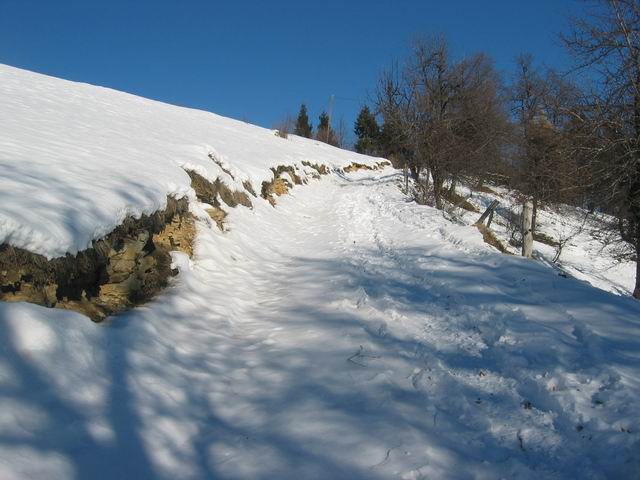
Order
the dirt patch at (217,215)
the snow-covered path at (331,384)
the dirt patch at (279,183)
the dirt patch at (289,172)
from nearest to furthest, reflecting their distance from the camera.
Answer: the snow-covered path at (331,384), the dirt patch at (217,215), the dirt patch at (279,183), the dirt patch at (289,172)

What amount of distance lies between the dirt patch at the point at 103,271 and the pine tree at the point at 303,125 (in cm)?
5719

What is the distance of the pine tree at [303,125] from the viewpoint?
5999 cm

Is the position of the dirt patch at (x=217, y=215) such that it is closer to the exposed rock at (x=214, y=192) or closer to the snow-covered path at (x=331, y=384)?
the exposed rock at (x=214, y=192)

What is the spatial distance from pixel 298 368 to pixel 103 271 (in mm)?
1921

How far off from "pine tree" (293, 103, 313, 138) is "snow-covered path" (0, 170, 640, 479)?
57737mm

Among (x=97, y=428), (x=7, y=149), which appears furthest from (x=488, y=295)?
(x=7, y=149)

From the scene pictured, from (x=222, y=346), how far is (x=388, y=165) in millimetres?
39285

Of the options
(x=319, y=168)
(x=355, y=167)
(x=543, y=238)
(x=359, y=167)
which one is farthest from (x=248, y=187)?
(x=359, y=167)

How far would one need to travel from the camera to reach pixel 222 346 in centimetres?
332

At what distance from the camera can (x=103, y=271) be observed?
334cm

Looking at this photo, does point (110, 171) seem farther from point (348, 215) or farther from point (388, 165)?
point (388, 165)

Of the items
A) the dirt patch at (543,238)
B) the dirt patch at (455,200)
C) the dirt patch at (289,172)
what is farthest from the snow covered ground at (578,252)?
the dirt patch at (289,172)

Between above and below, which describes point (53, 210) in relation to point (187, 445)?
above

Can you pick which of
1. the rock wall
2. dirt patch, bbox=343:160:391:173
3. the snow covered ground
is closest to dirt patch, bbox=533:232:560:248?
the snow covered ground
